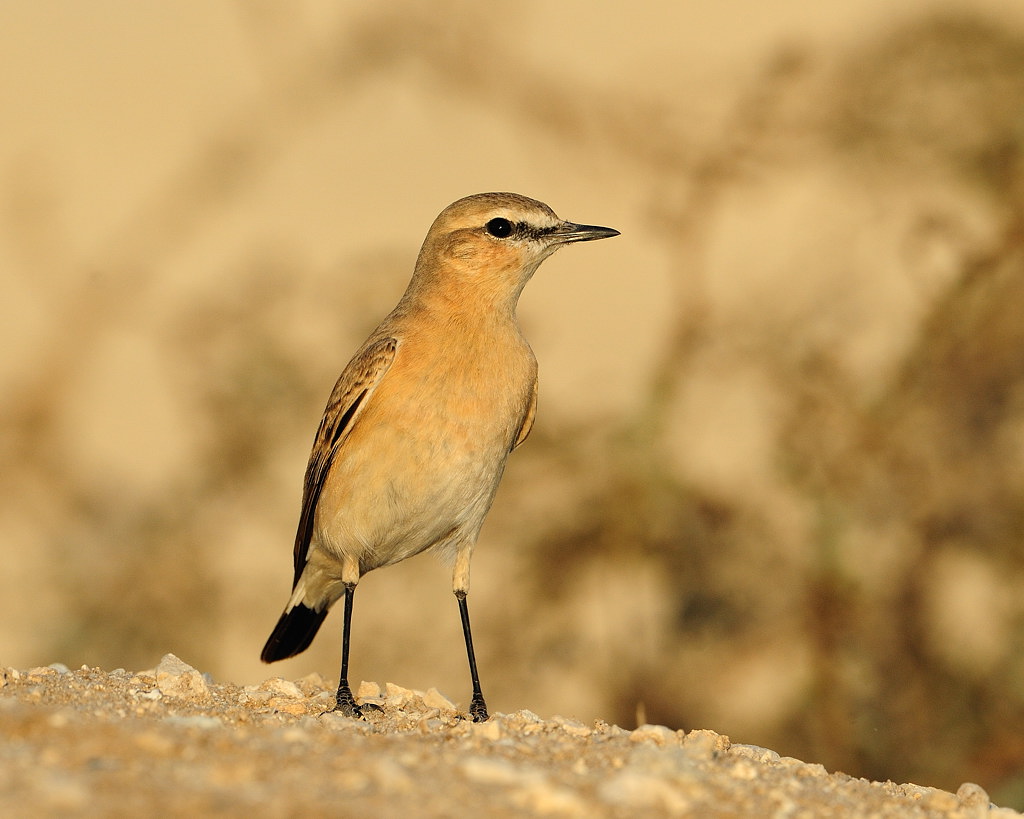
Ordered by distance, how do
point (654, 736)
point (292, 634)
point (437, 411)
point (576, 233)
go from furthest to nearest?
point (292, 634) < point (576, 233) < point (437, 411) < point (654, 736)

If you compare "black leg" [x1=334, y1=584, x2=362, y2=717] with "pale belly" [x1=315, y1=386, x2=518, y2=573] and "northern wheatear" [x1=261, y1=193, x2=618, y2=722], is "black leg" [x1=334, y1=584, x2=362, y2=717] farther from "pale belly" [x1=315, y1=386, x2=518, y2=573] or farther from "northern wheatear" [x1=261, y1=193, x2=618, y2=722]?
"pale belly" [x1=315, y1=386, x2=518, y2=573]

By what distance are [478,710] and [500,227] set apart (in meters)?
2.57

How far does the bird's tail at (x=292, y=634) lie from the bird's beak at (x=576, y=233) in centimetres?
266

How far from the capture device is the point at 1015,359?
334 inches

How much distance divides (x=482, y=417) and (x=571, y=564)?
2.63 metres

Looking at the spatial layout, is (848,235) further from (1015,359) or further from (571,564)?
(571,564)

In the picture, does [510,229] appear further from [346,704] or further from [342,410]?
[346,704]

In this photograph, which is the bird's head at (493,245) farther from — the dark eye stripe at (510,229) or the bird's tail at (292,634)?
the bird's tail at (292,634)

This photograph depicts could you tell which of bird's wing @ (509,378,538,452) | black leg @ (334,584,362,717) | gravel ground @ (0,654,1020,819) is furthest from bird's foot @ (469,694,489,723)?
bird's wing @ (509,378,538,452)

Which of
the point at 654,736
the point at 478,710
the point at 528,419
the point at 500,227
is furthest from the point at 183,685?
the point at 500,227

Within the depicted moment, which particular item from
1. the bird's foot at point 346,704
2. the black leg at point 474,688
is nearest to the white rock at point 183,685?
the bird's foot at point 346,704

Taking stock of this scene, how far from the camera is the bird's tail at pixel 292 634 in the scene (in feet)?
25.3

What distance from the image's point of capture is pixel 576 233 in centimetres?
715

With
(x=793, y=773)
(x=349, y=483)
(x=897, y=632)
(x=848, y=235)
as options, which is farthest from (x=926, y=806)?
(x=848, y=235)
